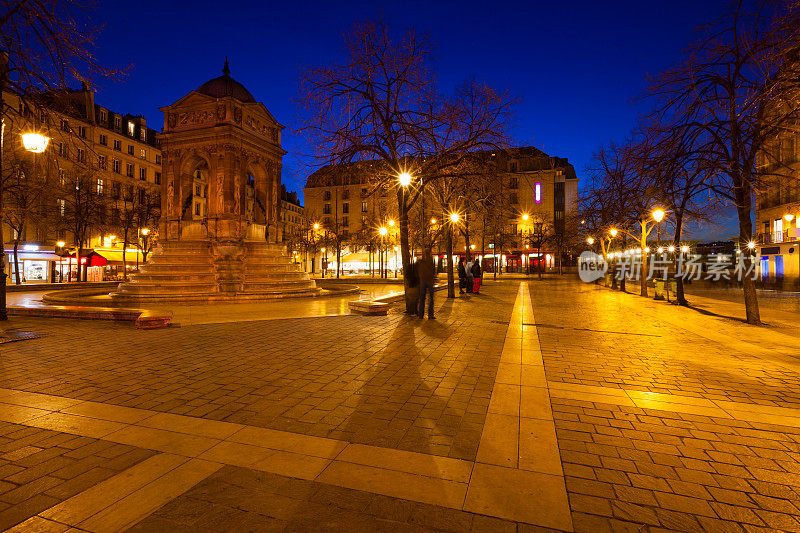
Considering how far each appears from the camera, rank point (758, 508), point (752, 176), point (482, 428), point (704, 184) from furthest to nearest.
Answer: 1. point (704, 184)
2. point (752, 176)
3. point (482, 428)
4. point (758, 508)

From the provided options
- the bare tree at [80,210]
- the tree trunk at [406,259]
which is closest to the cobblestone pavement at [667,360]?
the tree trunk at [406,259]

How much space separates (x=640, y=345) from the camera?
7977 mm

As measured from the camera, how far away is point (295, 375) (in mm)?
5629

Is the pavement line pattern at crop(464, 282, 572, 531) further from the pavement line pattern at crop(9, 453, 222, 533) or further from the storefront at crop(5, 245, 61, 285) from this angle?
the storefront at crop(5, 245, 61, 285)

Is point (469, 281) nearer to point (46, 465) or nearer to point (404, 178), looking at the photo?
point (404, 178)

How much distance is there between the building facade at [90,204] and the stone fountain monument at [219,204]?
11.9 ft

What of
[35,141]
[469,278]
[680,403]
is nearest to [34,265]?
[35,141]

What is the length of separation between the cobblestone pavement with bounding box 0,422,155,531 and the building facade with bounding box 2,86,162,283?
16462 millimetres

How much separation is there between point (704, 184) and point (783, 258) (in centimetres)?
3009

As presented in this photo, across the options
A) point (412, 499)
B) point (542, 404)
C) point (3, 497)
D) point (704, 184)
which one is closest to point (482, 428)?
point (542, 404)

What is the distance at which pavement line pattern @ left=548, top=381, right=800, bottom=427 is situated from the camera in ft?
13.7

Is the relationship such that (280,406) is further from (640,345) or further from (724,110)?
(724,110)

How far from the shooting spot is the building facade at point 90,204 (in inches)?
1052

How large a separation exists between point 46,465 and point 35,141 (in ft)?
28.1
